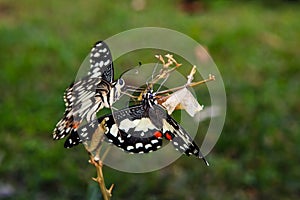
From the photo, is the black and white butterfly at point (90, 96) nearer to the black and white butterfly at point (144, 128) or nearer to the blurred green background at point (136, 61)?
the black and white butterfly at point (144, 128)

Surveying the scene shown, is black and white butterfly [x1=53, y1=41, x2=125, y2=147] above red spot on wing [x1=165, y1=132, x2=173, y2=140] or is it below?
above

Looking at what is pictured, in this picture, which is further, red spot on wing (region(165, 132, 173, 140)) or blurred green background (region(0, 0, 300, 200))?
blurred green background (region(0, 0, 300, 200))

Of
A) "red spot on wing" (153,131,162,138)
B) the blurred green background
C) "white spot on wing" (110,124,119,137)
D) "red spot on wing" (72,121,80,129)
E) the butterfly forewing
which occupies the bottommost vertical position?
the blurred green background

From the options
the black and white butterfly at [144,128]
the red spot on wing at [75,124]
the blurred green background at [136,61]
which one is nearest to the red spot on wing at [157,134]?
the black and white butterfly at [144,128]

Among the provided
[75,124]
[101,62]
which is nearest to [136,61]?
[101,62]

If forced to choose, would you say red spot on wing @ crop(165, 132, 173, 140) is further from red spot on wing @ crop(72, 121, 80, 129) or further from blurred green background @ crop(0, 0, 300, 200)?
blurred green background @ crop(0, 0, 300, 200)

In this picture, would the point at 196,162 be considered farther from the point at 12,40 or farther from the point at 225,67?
the point at 12,40

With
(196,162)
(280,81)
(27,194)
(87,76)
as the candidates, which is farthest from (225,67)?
(87,76)

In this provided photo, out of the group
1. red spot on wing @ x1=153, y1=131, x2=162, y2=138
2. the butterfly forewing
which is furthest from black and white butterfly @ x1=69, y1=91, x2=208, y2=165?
the butterfly forewing
